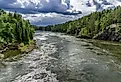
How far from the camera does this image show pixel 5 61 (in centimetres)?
6506

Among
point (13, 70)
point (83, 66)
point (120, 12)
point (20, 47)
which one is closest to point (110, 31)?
point (120, 12)

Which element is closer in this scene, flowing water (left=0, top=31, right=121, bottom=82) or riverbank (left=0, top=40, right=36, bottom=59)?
flowing water (left=0, top=31, right=121, bottom=82)

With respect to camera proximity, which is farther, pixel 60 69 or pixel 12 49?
pixel 12 49

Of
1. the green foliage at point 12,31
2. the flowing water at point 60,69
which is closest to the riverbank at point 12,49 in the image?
the green foliage at point 12,31

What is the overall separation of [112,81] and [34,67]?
20.3m

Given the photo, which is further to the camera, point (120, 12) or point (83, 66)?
point (120, 12)

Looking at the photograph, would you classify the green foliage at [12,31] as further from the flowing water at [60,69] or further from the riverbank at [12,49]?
the flowing water at [60,69]

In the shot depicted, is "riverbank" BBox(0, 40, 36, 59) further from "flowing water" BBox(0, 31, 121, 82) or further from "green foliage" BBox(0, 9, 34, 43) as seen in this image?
"flowing water" BBox(0, 31, 121, 82)

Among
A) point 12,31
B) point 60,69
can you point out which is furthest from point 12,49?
point 60,69

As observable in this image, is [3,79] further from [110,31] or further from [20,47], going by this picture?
[110,31]

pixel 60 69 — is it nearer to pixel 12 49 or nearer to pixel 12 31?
pixel 12 49

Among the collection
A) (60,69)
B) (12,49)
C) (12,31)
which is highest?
(12,31)

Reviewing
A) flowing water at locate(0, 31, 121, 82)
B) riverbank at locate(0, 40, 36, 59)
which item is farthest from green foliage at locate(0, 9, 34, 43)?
flowing water at locate(0, 31, 121, 82)

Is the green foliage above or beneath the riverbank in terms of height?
above
